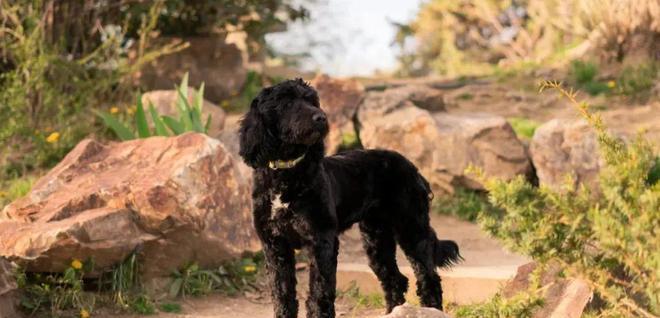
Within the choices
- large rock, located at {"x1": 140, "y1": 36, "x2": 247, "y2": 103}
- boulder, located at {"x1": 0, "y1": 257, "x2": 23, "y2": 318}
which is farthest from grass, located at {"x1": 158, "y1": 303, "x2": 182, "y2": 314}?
large rock, located at {"x1": 140, "y1": 36, "x2": 247, "y2": 103}

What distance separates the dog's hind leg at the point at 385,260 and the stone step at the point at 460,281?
41cm

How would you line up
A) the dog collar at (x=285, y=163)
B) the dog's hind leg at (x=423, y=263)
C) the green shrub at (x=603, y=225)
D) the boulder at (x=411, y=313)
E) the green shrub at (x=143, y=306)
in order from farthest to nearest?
the green shrub at (x=143, y=306) < the dog's hind leg at (x=423, y=263) < the dog collar at (x=285, y=163) < the boulder at (x=411, y=313) < the green shrub at (x=603, y=225)

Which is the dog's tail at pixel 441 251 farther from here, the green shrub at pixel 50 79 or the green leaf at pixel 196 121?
the green shrub at pixel 50 79

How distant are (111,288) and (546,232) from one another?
3.59 m

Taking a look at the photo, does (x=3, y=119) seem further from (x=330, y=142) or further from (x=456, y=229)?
(x=456, y=229)

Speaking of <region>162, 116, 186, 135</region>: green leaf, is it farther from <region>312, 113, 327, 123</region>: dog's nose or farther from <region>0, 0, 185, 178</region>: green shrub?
<region>312, 113, 327, 123</region>: dog's nose

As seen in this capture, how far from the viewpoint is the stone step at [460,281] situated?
652cm

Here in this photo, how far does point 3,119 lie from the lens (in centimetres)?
929

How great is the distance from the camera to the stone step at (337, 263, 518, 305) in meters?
6.52

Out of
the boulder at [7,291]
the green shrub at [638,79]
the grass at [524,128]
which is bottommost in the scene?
the boulder at [7,291]

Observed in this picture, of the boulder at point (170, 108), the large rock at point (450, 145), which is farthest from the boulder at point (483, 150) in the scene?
the boulder at point (170, 108)

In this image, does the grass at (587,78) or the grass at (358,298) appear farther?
the grass at (587,78)

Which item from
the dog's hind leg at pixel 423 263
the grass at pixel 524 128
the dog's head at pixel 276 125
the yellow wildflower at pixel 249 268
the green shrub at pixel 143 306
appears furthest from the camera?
the grass at pixel 524 128

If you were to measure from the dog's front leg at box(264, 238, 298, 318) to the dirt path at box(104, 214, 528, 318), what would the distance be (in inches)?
41.3
